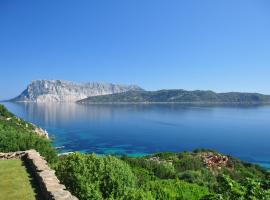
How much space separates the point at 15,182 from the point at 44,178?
1571 mm

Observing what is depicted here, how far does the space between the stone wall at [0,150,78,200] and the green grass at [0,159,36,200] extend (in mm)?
414

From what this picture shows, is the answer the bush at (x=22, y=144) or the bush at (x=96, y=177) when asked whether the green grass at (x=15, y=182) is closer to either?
the bush at (x=96, y=177)

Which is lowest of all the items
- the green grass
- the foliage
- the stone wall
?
the foliage

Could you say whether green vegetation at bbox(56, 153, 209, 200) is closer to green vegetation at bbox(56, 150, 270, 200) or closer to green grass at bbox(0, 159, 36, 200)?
green vegetation at bbox(56, 150, 270, 200)

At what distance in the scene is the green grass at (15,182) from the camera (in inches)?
530

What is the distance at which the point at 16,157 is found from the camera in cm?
2164

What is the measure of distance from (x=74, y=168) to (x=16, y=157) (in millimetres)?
7466

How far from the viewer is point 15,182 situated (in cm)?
1539

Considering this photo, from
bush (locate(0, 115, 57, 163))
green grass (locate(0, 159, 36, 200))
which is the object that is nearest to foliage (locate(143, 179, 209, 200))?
green grass (locate(0, 159, 36, 200))

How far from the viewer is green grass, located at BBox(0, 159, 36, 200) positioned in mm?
13471

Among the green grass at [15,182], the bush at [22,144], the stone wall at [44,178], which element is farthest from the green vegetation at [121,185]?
the bush at [22,144]

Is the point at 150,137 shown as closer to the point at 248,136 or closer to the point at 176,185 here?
the point at 248,136

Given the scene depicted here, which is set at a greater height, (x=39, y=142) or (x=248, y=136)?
→ (x=39, y=142)

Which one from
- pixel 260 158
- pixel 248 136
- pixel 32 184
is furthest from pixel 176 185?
pixel 248 136
